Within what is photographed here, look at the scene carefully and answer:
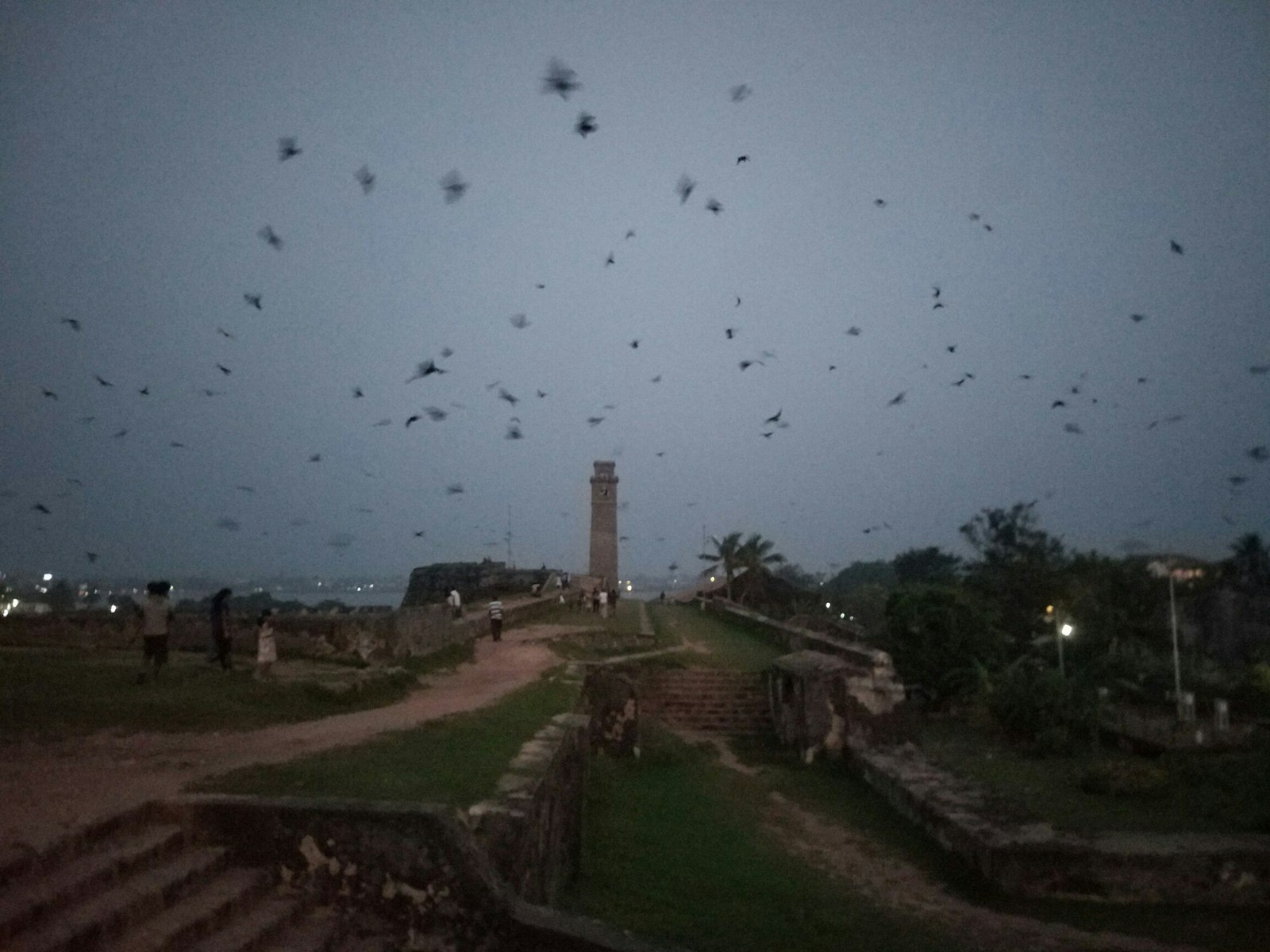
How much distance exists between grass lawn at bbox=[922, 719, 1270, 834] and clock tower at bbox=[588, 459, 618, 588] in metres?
33.6

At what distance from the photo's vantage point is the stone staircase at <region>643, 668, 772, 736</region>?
18.0m

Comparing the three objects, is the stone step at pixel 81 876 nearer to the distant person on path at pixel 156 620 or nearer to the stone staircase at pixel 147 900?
the stone staircase at pixel 147 900

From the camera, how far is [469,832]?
5688 millimetres

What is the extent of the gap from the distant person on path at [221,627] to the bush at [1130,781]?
10.3 metres

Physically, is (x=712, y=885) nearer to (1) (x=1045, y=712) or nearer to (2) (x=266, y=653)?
(2) (x=266, y=653)

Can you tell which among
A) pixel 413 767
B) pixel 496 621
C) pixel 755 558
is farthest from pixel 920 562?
pixel 413 767

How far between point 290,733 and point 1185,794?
9588 mm

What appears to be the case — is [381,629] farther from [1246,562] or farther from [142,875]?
[1246,562]

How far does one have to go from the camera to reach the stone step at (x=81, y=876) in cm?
Result: 431

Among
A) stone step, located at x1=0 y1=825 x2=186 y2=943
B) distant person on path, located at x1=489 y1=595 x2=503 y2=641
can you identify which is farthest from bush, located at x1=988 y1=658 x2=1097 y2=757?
stone step, located at x1=0 y1=825 x2=186 y2=943

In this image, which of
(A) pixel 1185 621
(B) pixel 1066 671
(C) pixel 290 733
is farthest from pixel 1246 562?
(C) pixel 290 733

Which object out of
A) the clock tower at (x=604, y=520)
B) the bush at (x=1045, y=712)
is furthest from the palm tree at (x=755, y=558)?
the bush at (x=1045, y=712)

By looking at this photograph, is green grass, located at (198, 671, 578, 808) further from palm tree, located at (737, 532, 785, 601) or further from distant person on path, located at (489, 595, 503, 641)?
palm tree, located at (737, 532, 785, 601)

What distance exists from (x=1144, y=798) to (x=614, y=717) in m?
6.70
